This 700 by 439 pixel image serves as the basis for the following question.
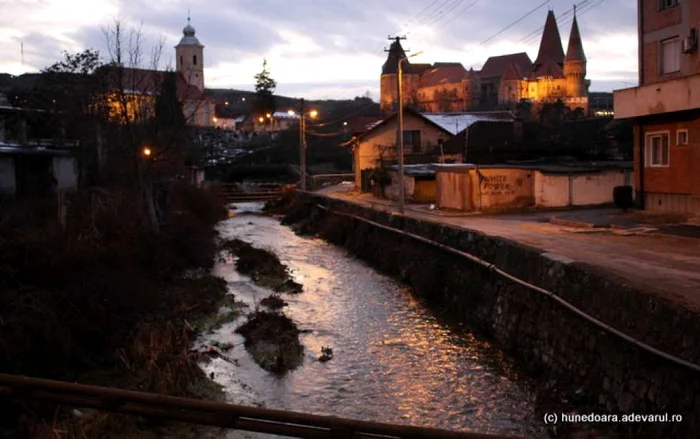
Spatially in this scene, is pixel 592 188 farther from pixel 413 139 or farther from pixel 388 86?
pixel 388 86

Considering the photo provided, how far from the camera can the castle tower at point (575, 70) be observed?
117 meters

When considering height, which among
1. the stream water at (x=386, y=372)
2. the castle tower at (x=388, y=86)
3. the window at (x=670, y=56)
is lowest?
the stream water at (x=386, y=372)

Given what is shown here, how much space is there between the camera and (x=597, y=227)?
1936 centimetres

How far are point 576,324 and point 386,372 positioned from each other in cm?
354

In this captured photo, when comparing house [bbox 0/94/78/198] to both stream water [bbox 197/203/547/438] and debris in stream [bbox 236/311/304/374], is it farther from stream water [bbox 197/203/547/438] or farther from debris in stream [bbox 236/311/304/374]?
debris in stream [bbox 236/311/304/374]

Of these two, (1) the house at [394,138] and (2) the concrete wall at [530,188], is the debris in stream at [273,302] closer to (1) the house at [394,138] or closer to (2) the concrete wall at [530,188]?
(2) the concrete wall at [530,188]

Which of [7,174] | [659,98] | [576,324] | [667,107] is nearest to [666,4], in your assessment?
[659,98]

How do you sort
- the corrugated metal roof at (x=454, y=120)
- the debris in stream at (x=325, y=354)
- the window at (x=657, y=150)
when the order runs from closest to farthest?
1. the debris in stream at (x=325, y=354)
2. the window at (x=657, y=150)
3. the corrugated metal roof at (x=454, y=120)

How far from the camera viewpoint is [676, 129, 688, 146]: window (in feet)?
65.4

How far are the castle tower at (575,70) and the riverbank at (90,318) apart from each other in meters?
110

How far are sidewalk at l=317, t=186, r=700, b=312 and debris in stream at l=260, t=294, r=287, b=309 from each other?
20.6 feet

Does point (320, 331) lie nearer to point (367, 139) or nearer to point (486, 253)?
point (486, 253)

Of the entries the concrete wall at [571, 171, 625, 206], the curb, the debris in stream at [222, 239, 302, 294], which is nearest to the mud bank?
the curb

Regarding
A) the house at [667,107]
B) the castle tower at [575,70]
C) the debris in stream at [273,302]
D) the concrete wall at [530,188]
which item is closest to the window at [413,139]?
the concrete wall at [530,188]
